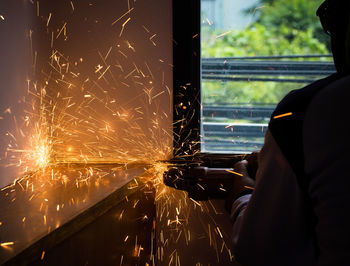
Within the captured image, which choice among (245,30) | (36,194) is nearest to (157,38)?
(245,30)

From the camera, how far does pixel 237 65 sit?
174 centimetres

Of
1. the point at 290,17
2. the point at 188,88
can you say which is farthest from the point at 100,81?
the point at 290,17

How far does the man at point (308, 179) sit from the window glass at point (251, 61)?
0.98 metres

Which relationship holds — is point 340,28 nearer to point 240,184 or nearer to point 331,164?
point 331,164

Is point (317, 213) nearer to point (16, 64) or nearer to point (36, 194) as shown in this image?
point (36, 194)

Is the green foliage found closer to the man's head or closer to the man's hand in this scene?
the man's hand

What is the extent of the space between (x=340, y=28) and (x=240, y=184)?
0.67 meters

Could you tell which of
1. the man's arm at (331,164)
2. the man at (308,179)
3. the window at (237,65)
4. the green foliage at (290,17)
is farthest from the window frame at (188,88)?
the man's arm at (331,164)

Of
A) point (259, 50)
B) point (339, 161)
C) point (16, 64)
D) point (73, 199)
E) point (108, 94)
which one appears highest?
point (259, 50)

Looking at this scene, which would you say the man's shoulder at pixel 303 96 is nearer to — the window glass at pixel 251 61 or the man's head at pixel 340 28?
the man's head at pixel 340 28

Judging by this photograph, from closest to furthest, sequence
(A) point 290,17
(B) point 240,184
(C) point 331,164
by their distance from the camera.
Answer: (C) point 331,164
(B) point 240,184
(A) point 290,17

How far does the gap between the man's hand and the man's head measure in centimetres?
54

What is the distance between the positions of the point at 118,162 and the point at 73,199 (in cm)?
59

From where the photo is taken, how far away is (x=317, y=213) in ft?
2.10
